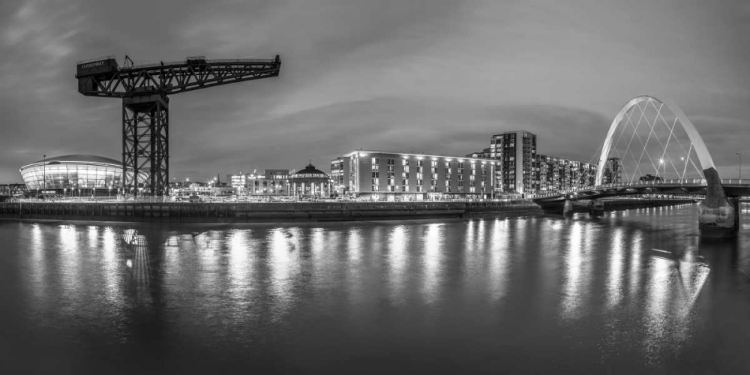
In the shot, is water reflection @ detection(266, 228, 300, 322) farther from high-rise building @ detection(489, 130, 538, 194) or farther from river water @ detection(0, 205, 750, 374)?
high-rise building @ detection(489, 130, 538, 194)

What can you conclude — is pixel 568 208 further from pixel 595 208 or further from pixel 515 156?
pixel 515 156

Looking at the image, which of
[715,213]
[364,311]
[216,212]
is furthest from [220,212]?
[715,213]

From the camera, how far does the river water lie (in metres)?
8.98

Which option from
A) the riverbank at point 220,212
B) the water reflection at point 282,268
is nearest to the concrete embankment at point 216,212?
the riverbank at point 220,212

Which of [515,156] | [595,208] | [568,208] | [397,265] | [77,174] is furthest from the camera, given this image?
[515,156]

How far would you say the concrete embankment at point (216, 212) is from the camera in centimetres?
4359

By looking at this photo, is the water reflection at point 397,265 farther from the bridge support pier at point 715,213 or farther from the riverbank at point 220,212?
the bridge support pier at point 715,213

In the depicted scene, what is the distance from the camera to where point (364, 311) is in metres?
12.6

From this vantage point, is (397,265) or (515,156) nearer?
(397,265)

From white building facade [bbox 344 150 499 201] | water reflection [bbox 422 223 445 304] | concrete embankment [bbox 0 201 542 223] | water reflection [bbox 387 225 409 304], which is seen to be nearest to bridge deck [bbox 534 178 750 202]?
concrete embankment [bbox 0 201 542 223]

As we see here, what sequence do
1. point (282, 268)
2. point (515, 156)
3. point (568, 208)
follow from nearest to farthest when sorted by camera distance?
point (282, 268)
point (568, 208)
point (515, 156)

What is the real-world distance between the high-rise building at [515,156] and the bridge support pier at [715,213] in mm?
116677

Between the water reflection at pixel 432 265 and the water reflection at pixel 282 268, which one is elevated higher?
the water reflection at pixel 282 268

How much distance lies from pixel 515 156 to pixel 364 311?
15719 cm
